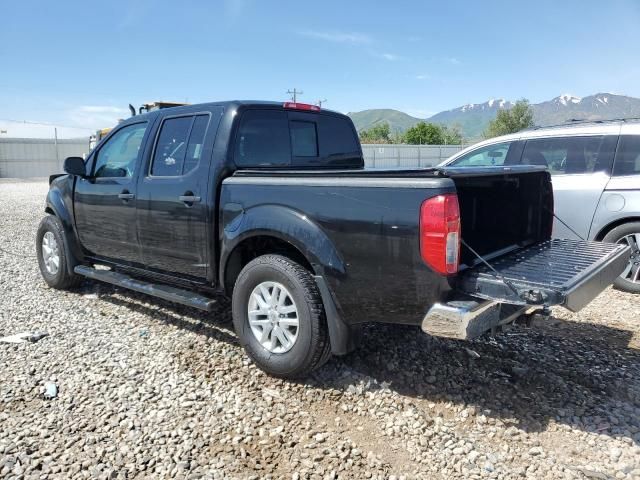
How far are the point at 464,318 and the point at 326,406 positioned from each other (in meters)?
Result: 1.15

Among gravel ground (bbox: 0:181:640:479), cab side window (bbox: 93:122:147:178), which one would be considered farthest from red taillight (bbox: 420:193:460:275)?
cab side window (bbox: 93:122:147:178)

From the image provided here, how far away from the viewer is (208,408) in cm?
331

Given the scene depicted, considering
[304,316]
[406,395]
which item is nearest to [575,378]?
[406,395]

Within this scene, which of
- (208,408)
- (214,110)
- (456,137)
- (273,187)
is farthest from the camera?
(456,137)

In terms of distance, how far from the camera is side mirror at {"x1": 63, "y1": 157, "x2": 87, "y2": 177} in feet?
17.4

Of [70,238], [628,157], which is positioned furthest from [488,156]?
[70,238]

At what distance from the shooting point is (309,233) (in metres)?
3.35

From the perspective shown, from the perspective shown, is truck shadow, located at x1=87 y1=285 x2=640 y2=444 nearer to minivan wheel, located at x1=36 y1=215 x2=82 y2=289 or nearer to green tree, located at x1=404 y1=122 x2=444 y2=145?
minivan wheel, located at x1=36 y1=215 x2=82 y2=289

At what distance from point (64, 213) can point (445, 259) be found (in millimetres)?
4559

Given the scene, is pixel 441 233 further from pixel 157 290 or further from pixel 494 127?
pixel 494 127

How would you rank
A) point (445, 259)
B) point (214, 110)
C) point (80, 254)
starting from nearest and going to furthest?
point (445, 259), point (214, 110), point (80, 254)

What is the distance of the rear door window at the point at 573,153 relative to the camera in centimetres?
605

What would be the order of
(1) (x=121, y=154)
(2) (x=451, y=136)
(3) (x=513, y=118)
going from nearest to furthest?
(1) (x=121, y=154)
(3) (x=513, y=118)
(2) (x=451, y=136)

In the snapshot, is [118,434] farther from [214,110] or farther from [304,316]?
[214,110]
